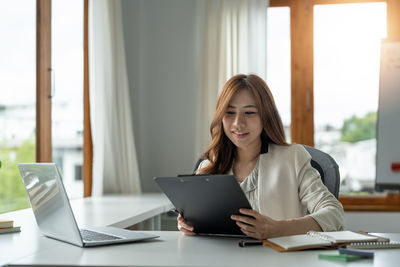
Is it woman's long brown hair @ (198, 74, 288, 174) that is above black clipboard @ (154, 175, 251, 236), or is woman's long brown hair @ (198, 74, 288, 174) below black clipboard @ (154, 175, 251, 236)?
above

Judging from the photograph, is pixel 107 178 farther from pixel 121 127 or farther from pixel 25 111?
pixel 25 111

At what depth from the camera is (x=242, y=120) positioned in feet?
6.88

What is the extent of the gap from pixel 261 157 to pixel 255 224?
572 mm

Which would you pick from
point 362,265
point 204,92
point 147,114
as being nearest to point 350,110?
point 204,92

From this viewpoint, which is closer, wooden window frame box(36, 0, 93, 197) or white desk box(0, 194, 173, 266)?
white desk box(0, 194, 173, 266)

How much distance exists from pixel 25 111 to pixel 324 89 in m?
2.12

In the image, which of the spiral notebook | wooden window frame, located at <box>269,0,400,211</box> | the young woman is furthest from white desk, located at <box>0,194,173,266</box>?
wooden window frame, located at <box>269,0,400,211</box>

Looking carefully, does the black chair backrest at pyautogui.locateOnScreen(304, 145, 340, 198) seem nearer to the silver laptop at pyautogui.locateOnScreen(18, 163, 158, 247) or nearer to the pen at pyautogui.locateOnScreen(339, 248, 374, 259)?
the pen at pyautogui.locateOnScreen(339, 248, 374, 259)

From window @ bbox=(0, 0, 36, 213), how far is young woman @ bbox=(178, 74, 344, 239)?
1.11 meters

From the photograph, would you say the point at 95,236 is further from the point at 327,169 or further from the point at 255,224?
the point at 327,169

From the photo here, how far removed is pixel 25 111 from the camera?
2900 mm

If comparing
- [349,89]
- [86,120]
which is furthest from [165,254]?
[349,89]

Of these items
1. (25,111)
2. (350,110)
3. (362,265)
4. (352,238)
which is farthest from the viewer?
(350,110)

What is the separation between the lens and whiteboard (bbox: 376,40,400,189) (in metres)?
1.52
